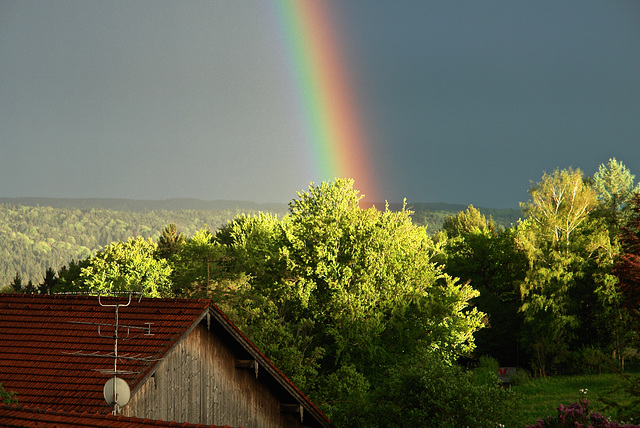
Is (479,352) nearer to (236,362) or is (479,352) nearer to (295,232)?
(295,232)

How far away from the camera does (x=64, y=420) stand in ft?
34.4

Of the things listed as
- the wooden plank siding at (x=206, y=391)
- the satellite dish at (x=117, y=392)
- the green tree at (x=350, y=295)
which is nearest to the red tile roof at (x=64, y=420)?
the satellite dish at (x=117, y=392)

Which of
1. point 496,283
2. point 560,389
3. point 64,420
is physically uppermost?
point 496,283

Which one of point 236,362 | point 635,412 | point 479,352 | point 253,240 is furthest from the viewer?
point 253,240

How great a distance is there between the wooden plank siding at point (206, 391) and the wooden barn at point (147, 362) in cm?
3

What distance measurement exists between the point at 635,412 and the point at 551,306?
138 feet

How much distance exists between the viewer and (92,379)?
15969 mm

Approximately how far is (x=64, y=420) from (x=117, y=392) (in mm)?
3451

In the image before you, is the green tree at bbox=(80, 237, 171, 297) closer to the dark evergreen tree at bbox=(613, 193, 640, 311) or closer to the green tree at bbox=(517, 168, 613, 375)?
the green tree at bbox=(517, 168, 613, 375)

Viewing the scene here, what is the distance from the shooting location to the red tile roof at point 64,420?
33.4ft

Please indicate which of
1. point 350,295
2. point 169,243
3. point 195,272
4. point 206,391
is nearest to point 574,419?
point 206,391

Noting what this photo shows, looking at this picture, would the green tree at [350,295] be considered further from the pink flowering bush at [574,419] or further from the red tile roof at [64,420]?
the red tile roof at [64,420]

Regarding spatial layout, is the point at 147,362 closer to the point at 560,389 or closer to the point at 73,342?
the point at 73,342

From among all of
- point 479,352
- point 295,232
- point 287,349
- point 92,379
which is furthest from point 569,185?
point 92,379
